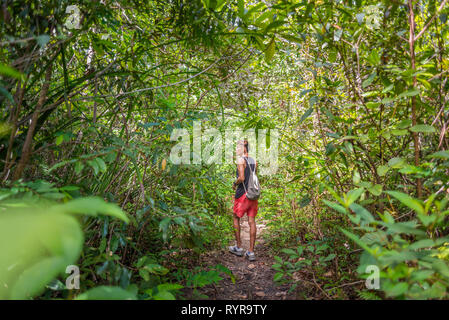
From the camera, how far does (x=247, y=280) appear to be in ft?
8.14

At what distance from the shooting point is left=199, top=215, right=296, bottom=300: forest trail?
6.89 feet

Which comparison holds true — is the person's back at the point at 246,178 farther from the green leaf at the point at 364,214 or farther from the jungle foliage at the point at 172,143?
the green leaf at the point at 364,214

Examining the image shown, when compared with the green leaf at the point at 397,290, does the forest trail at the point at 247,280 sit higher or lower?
lower

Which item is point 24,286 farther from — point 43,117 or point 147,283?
point 43,117

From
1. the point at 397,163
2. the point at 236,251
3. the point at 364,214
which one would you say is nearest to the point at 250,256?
the point at 236,251

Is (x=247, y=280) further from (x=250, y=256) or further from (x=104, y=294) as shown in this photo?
(x=104, y=294)

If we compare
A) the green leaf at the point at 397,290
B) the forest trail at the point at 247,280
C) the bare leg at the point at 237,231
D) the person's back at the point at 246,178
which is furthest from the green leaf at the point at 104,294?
the person's back at the point at 246,178

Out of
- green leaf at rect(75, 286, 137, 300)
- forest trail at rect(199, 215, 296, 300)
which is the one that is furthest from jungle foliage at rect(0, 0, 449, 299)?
forest trail at rect(199, 215, 296, 300)

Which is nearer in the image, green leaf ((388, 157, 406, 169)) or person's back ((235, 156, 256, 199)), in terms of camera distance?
green leaf ((388, 157, 406, 169))

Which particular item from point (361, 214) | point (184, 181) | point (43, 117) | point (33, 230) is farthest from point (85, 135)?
point (361, 214)

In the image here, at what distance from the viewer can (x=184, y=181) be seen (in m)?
1.86

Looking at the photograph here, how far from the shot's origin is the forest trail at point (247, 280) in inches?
82.7

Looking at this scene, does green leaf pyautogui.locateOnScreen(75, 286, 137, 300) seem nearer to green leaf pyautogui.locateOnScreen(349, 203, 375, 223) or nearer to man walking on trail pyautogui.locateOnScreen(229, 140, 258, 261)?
green leaf pyautogui.locateOnScreen(349, 203, 375, 223)
